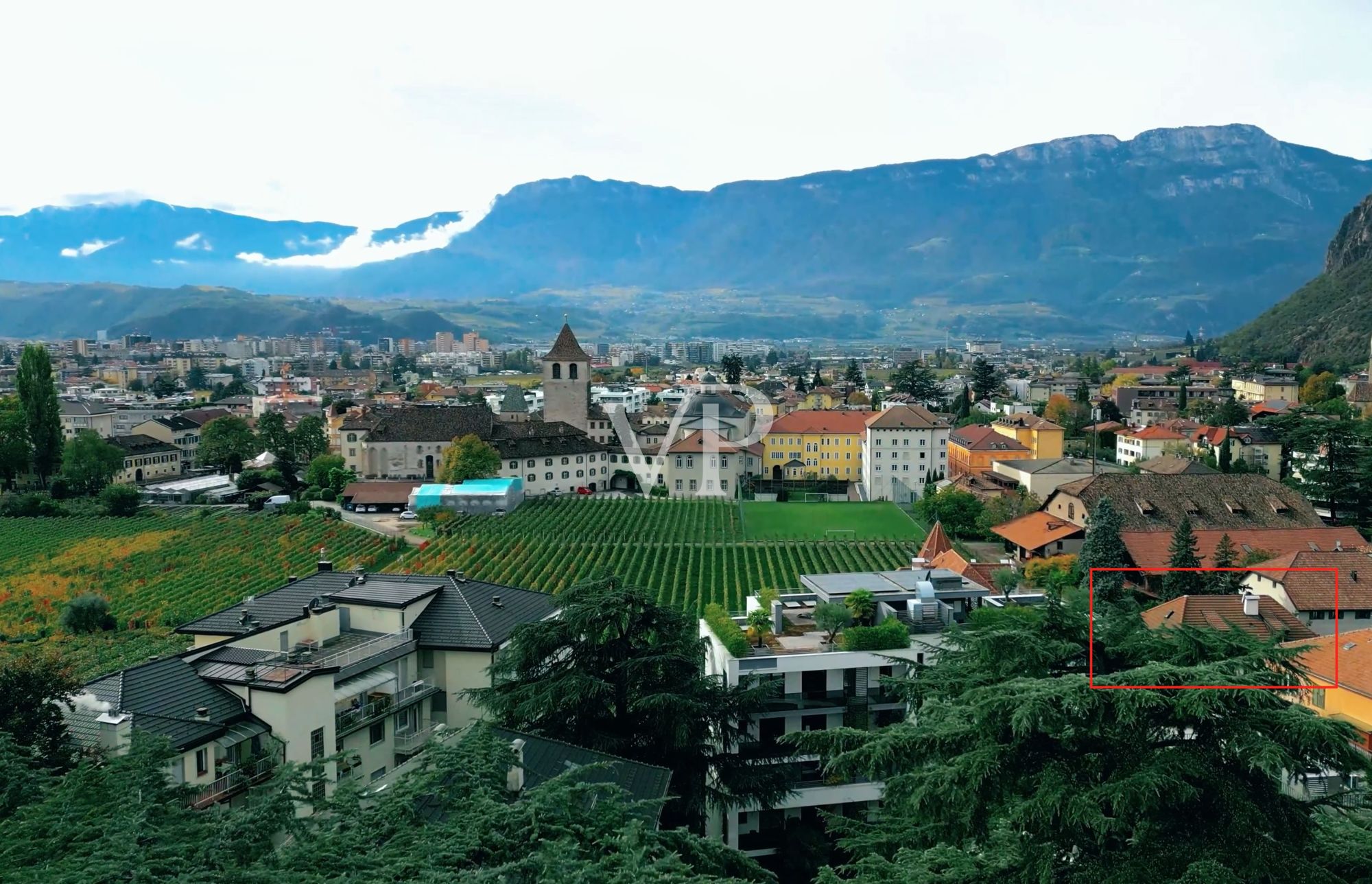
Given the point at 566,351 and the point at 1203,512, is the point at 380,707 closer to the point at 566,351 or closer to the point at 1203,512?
the point at 1203,512

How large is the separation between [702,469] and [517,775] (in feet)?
134

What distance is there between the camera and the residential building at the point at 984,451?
161 feet

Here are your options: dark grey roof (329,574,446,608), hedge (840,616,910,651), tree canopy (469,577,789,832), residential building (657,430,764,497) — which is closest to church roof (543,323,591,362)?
residential building (657,430,764,497)

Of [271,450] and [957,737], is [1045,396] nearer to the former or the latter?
[271,450]

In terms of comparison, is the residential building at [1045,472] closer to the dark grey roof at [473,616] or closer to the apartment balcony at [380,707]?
the dark grey roof at [473,616]

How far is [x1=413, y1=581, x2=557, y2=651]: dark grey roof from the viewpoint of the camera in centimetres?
1577

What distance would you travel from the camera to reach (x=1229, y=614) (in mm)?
21766

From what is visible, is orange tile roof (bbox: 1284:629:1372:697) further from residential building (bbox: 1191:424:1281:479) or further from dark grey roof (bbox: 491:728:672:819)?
residential building (bbox: 1191:424:1281:479)

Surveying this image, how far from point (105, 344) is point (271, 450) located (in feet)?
492

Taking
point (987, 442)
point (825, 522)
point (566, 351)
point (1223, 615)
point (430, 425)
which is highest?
point (566, 351)

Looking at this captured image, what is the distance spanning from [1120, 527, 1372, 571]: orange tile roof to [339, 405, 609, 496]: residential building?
92.0ft

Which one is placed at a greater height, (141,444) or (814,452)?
(141,444)

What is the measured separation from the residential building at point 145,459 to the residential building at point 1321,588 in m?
50.9

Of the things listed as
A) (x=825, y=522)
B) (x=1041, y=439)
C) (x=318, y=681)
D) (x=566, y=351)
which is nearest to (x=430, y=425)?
(x=566, y=351)
